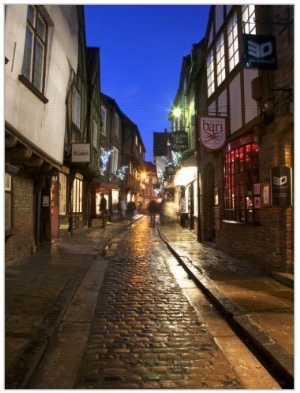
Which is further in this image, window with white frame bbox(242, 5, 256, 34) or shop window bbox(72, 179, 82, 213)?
shop window bbox(72, 179, 82, 213)

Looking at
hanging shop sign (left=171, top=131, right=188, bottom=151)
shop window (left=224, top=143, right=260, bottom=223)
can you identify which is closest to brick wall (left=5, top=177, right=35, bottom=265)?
shop window (left=224, top=143, right=260, bottom=223)

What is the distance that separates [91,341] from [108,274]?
3.63 meters

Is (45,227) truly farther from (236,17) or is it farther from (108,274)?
(236,17)

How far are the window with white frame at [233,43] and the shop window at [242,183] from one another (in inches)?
101

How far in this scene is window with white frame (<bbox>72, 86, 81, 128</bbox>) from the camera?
1537cm

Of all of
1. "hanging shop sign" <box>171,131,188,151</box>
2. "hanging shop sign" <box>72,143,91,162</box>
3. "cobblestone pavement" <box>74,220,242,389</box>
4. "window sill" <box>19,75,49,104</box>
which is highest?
"hanging shop sign" <box>171,131,188,151</box>

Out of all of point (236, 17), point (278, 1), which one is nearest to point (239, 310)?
point (278, 1)

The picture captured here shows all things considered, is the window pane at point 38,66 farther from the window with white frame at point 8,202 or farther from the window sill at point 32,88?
the window with white frame at point 8,202

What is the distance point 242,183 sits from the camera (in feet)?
28.8

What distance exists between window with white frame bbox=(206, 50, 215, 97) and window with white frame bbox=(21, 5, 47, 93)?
18.7 ft

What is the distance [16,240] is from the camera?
852 centimetres

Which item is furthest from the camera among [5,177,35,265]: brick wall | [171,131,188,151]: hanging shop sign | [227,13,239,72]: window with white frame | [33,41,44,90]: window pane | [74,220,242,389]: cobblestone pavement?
[171,131,188,151]: hanging shop sign

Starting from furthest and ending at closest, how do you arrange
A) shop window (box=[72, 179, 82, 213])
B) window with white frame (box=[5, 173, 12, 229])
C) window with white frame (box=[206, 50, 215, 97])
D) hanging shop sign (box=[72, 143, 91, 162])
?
shop window (box=[72, 179, 82, 213]) → hanging shop sign (box=[72, 143, 91, 162]) → window with white frame (box=[206, 50, 215, 97]) → window with white frame (box=[5, 173, 12, 229])

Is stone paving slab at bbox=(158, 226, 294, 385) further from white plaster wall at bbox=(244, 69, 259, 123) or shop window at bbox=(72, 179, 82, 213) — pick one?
shop window at bbox=(72, 179, 82, 213)
